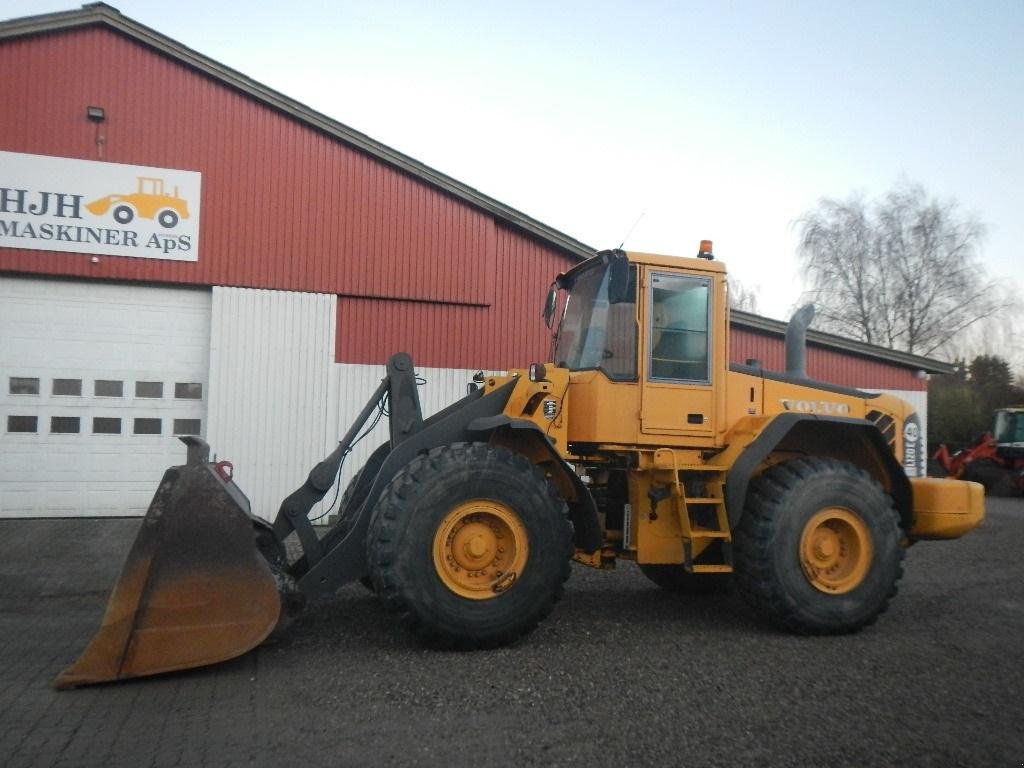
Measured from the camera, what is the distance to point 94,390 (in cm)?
1245

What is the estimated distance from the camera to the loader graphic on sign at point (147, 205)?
12391mm

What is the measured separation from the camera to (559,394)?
6641mm

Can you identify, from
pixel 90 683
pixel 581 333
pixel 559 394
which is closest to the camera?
pixel 90 683

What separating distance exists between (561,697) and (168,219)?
10217mm

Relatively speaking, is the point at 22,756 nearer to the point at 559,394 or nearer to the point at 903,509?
the point at 559,394

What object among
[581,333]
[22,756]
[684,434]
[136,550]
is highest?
[581,333]

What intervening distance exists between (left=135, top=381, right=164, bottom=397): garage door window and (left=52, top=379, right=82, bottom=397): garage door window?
0.78 meters

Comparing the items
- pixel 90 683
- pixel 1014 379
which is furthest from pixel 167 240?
pixel 1014 379

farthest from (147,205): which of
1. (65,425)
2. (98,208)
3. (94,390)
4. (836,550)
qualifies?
(836,550)

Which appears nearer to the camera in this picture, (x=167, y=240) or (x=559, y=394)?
(x=559, y=394)

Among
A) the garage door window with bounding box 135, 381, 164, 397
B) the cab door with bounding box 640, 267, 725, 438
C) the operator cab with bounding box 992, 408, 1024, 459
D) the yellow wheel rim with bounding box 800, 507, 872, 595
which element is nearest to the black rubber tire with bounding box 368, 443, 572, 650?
the cab door with bounding box 640, 267, 725, 438

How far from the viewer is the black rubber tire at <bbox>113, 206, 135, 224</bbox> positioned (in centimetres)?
1241

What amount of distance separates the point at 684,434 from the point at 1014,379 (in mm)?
38546

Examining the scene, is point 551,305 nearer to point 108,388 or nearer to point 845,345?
point 108,388
